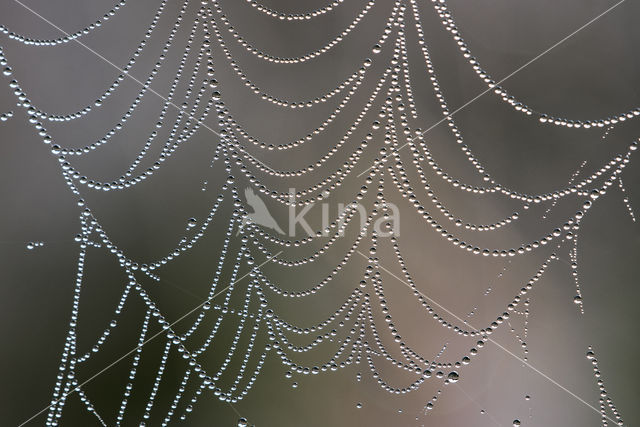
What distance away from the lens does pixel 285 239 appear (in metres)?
1.53

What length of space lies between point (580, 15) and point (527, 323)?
0.84 m

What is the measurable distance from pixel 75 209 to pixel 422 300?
35.9 inches

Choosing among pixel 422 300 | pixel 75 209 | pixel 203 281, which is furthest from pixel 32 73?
pixel 422 300

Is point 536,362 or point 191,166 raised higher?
point 191,166

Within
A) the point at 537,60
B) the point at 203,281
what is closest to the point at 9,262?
the point at 203,281

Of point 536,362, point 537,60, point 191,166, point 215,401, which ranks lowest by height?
point 536,362

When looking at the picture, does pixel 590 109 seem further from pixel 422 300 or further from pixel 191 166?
pixel 191 166

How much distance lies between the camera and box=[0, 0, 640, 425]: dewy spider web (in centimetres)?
147

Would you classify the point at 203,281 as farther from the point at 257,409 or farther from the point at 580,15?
the point at 580,15

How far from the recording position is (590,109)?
1603 millimetres

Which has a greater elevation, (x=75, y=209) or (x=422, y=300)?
(x=75, y=209)

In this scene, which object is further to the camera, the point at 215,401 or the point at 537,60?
the point at 537,60

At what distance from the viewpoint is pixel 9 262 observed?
1.46 meters

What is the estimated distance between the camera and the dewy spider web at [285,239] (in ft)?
4.81
